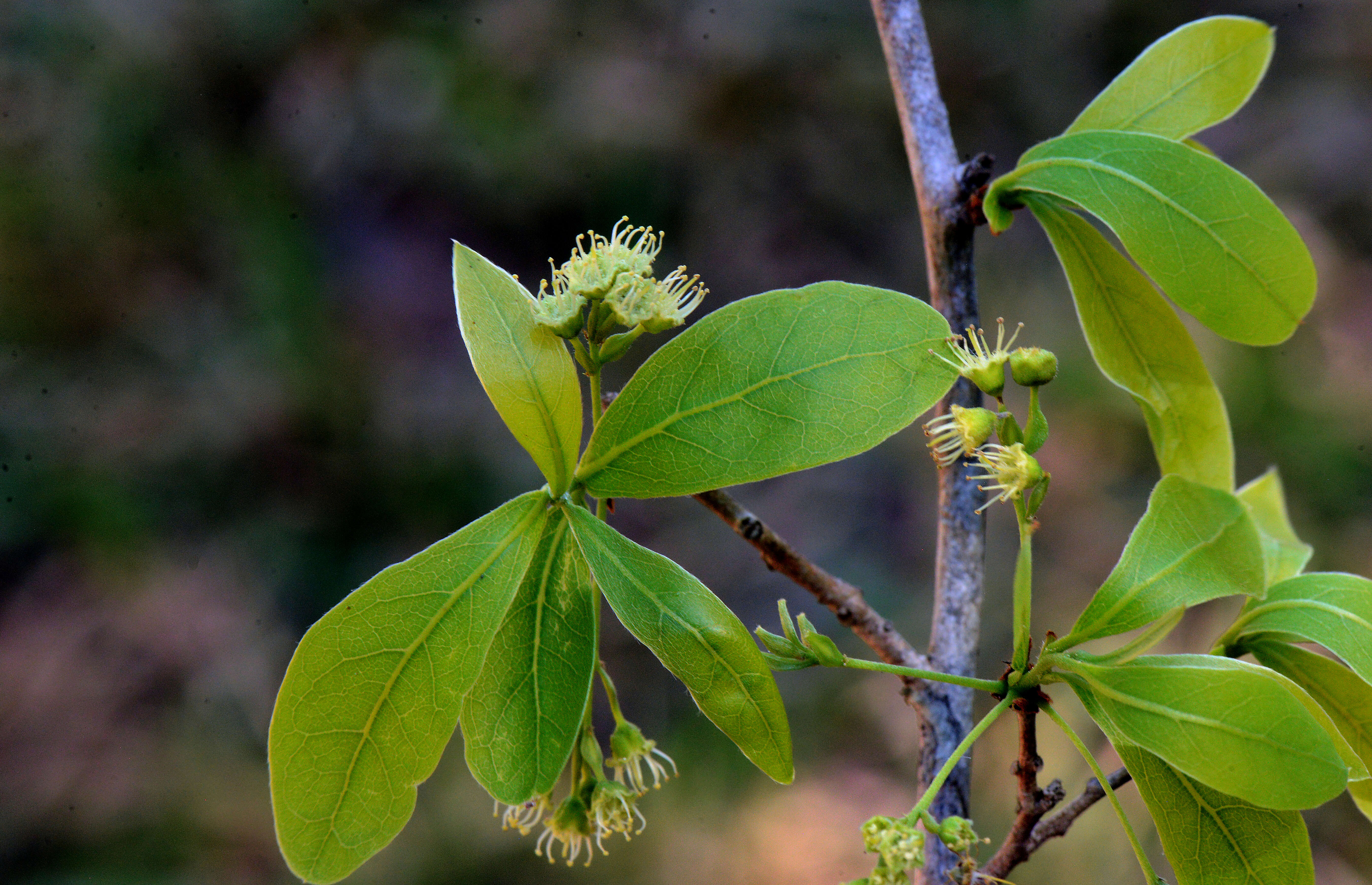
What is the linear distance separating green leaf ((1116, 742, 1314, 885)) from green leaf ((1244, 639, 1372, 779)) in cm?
11

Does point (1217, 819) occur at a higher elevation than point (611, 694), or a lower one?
higher

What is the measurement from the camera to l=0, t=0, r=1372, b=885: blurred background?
80.6 inches

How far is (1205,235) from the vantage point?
0.58m

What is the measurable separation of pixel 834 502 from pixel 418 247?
4.14ft

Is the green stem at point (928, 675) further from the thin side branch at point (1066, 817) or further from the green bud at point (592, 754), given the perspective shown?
the green bud at point (592, 754)

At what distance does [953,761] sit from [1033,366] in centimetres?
22

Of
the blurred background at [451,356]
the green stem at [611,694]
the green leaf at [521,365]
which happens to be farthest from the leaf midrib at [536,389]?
the blurred background at [451,356]

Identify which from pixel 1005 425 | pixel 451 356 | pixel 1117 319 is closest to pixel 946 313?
pixel 1117 319

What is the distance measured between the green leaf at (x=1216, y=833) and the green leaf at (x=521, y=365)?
1.20 ft

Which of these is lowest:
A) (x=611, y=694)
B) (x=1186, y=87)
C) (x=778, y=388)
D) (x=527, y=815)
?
(x=527, y=815)

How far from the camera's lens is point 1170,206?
58cm

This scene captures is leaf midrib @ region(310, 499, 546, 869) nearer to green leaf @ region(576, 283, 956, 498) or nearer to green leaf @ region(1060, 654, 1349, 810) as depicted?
green leaf @ region(576, 283, 956, 498)

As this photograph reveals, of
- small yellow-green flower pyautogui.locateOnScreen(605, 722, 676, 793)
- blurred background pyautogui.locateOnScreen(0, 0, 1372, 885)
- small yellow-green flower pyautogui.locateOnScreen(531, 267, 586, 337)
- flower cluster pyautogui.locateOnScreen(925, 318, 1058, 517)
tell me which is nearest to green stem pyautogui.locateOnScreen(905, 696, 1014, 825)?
flower cluster pyautogui.locateOnScreen(925, 318, 1058, 517)

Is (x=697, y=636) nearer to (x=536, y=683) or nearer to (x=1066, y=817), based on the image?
(x=536, y=683)
